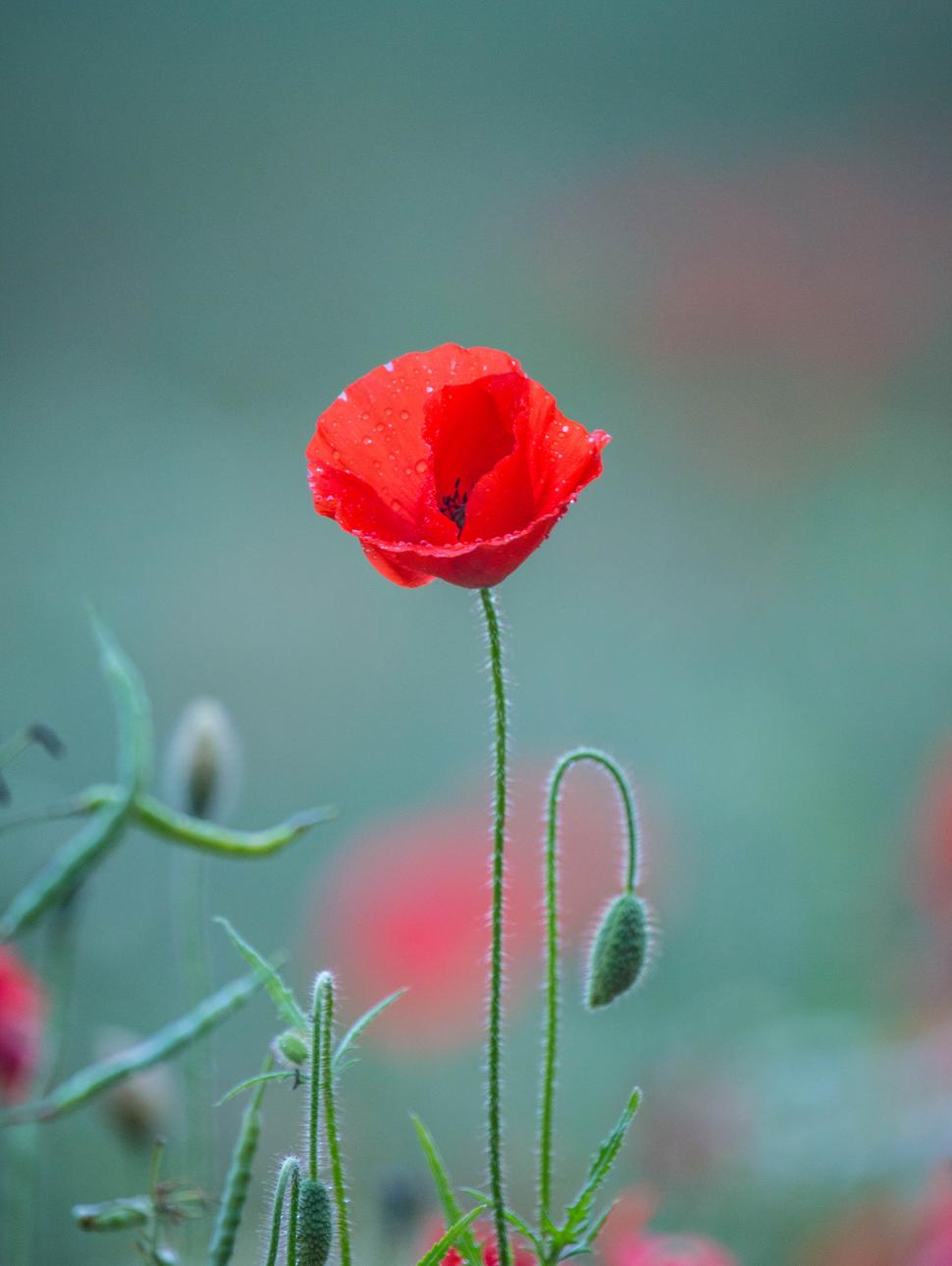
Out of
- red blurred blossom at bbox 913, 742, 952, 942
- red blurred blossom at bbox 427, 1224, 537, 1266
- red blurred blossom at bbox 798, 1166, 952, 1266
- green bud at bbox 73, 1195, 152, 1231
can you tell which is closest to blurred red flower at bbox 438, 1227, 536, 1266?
red blurred blossom at bbox 427, 1224, 537, 1266

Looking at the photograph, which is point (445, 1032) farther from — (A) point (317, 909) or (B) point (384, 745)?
(B) point (384, 745)

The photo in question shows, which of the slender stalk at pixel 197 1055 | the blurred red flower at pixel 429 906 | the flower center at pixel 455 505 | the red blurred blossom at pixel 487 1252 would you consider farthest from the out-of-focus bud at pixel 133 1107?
the blurred red flower at pixel 429 906

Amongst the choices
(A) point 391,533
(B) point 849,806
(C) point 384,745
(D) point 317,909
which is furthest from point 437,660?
(A) point 391,533

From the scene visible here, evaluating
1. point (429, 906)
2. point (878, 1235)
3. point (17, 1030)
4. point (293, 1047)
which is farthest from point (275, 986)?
point (429, 906)

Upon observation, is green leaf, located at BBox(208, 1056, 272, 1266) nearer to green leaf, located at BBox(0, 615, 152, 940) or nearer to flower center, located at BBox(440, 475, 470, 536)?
green leaf, located at BBox(0, 615, 152, 940)

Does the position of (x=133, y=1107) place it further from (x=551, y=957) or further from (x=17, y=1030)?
(x=551, y=957)

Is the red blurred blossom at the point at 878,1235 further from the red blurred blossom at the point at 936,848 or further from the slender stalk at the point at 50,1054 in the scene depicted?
the slender stalk at the point at 50,1054
